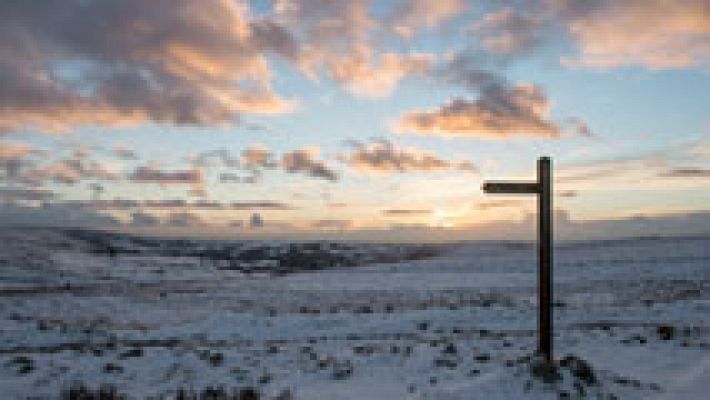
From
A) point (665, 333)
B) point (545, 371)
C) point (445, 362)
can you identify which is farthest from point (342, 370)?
point (665, 333)

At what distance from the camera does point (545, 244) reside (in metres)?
11.0

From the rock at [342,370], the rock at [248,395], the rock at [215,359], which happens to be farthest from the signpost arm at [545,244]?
the rock at [215,359]

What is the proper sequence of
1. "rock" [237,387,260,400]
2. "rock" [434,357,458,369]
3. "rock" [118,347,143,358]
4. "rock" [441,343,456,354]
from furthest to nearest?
"rock" [118,347,143,358]
"rock" [441,343,456,354]
"rock" [434,357,458,369]
"rock" [237,387,260,400]

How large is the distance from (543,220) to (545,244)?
47 centimetres

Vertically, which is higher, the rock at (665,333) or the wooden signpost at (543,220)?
the wooden signpost at (543,220)

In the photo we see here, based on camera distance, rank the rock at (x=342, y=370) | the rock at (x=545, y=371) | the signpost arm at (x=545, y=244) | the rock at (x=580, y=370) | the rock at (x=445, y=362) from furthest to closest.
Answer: the rock at (x=445, y=362) < the rock at (x=342, y=370) < the signpost arm at (x=545, y=244) < the rock at (x=580, y=370) < the rock at (x=545, y=371)

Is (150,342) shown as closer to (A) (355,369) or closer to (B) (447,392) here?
(A) (355,369)

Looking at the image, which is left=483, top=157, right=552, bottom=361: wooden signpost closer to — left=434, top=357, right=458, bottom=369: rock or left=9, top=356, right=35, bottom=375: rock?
left=434, top=357, right=458, bottom=369: rock

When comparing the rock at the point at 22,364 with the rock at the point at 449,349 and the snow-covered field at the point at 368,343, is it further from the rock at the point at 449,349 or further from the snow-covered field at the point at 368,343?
the rock at the point at 449,349

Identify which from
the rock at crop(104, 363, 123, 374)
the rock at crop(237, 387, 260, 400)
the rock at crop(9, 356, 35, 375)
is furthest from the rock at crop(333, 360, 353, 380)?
the rock at crop(9, 356, 35, 375)

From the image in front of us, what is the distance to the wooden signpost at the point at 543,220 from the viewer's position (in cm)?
1093

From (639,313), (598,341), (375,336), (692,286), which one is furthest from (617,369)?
(692,286)

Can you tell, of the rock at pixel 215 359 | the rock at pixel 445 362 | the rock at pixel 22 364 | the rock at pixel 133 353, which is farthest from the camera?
the rock at pixel 133 353

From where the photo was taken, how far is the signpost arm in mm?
10922
